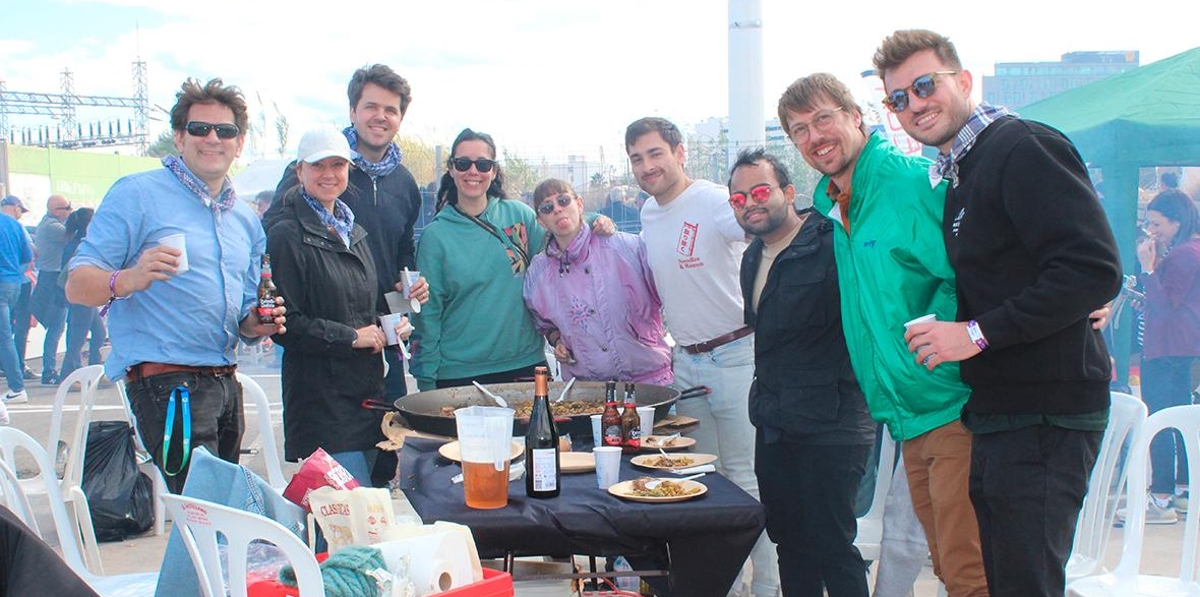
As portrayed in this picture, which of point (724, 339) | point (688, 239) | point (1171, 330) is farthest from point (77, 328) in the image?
point (1171, 330)

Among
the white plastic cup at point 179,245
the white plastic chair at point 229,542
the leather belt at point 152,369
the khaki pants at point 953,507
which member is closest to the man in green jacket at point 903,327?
the khaki pants at point 953,507

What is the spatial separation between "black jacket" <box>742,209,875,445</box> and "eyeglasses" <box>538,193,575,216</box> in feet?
3.75

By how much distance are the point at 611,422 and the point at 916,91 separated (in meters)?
1.36

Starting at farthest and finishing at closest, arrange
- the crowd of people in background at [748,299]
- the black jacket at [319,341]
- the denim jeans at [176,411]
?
the black jacket at [319,341] → the denim jeans at [176,411] → the crowd of people in background at [748,299]

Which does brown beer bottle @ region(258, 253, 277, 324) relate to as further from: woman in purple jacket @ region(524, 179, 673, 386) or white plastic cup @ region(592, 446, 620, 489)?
white plastic cup @ region(592, 446, 620, 489)

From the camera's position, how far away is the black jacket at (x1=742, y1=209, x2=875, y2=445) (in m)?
3.14

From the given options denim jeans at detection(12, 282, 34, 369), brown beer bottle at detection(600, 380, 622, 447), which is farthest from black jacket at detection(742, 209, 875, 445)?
denim jeans at detection(12, 282, 34, 369)

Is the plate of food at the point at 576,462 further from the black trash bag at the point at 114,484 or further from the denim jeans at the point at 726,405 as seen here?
the black trash bag at the point at 114,484

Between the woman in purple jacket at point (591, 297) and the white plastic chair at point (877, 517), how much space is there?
38.2 inches

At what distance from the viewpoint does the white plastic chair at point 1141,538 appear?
10.4ft

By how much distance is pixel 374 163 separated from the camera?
14.2ft

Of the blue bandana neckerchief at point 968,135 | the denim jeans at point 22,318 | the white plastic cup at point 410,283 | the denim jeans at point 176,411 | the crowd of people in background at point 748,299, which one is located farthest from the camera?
the denim jeans at point 22,318

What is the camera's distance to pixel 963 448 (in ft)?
8.24

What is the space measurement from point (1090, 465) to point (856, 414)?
98 cm
